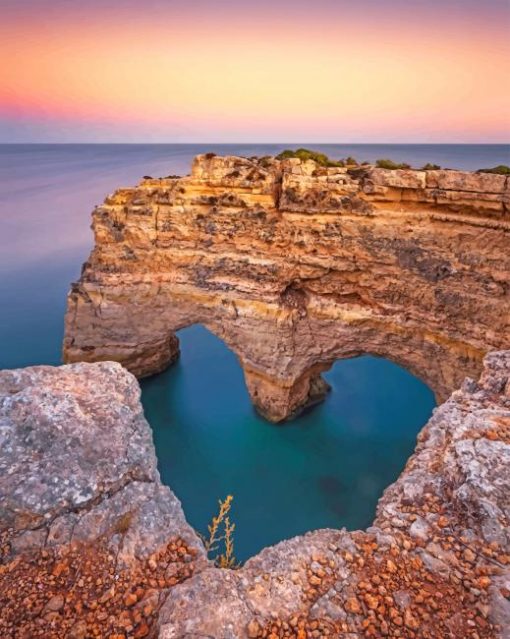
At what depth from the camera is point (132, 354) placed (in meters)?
17.6

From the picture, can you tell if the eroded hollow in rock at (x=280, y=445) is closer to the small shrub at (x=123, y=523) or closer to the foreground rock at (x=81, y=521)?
the foreground rock at (x=81, y=521)

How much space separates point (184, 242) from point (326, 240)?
539 cm

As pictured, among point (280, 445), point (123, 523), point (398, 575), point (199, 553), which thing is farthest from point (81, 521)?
point (280, 445)

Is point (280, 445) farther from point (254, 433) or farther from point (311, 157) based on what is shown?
point (311, 157)

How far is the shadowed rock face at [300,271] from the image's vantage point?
12.2 meters

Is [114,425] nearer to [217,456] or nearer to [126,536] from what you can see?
[126,536]

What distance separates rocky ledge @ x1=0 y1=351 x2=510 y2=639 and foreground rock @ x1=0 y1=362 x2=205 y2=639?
1cm

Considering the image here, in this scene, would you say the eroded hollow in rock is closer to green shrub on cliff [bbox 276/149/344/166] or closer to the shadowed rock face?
the shadowed rock face

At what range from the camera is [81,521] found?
4.41 meters

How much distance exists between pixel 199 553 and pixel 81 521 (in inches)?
52.5

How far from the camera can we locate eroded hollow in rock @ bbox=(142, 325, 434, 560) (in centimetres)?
1275

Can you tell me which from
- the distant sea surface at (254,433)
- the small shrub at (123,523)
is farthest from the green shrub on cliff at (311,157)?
the small shrub at (123,523)

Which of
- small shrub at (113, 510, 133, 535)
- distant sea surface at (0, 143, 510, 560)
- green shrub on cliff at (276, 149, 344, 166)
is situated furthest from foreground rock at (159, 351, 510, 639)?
green shrub on cliff at (276, 149, 344, 166)

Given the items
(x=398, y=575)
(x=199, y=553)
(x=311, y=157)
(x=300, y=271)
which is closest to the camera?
(x=398, y=575)
